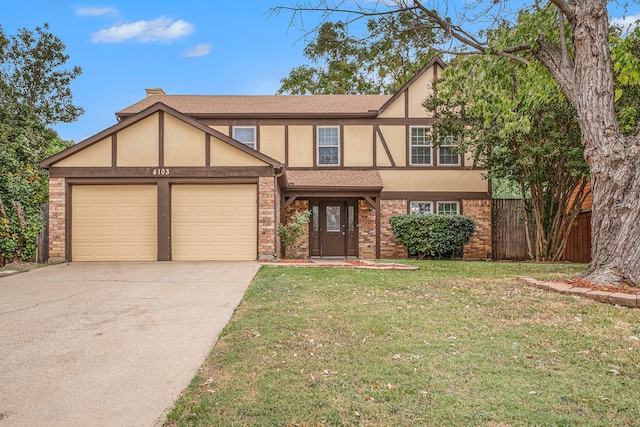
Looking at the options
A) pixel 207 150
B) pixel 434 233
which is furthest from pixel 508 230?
pixel 207 150

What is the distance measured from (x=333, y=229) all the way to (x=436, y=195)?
384 centimetres

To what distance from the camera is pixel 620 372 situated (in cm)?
341

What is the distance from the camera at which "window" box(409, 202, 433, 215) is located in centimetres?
1549

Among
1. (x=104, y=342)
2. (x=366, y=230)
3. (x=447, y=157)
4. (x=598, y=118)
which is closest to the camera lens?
(x=104, y=342)

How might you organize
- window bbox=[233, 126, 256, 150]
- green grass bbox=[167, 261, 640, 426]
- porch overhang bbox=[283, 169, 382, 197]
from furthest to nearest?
1. window bbox=[233, 126, 256, 150]
2. porch overhang bbox=[283, 169, 382, 197]
3. green grass bbox=[167, 261, 640, 426]

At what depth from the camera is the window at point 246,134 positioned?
51.2ft

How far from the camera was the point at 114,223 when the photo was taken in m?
11.7

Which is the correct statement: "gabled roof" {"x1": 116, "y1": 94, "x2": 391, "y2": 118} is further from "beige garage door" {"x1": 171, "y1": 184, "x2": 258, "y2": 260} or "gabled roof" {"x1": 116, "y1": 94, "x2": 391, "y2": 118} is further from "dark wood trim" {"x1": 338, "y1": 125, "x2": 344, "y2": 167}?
"beige garage door" {"x1": 171, "y1": 184, "x2": 258, "y2": 260}

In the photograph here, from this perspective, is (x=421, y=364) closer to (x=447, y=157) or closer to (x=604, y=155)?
(x=604, y=155)

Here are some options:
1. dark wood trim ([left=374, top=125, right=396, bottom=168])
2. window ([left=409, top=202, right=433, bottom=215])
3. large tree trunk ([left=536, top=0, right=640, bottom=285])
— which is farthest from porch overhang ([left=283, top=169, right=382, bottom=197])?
large tree trunk ([left=536, top=0, right=640, bottom=285])

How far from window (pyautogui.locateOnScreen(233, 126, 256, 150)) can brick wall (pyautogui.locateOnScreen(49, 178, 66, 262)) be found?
5933 millimetres

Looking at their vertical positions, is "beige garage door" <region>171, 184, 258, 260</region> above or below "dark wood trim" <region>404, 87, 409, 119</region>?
below

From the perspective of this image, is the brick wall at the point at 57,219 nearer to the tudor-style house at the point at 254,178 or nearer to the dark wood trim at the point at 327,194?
the tudor-style house at the point at 254,178

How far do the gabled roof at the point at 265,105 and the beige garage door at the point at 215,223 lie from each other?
15.5 feet
